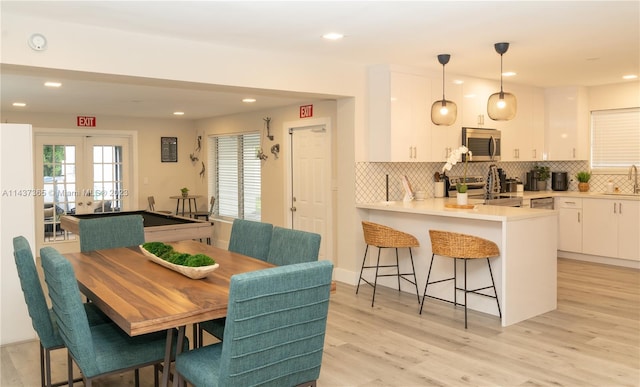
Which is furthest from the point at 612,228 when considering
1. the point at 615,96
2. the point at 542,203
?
the point at 615,96

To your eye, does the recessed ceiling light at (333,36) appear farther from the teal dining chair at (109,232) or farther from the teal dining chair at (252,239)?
the teal dining chair at (109,232)

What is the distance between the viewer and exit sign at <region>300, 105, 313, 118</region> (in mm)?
6750

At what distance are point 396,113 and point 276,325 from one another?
3795mm

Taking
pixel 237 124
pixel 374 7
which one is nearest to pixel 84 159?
pixel 237 124

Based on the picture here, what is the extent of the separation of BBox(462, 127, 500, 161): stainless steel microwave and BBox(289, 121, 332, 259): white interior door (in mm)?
1689

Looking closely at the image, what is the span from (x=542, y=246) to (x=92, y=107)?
21.1 ft

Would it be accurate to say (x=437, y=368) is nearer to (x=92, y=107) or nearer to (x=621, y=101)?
(x=621, y=101)

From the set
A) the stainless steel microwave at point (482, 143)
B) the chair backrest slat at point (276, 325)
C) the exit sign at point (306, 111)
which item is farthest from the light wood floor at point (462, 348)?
the exit sign at point (306, 111)

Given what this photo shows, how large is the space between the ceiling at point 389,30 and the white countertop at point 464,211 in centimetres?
137

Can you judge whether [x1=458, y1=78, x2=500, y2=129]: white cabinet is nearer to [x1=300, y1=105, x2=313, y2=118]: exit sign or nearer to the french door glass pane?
[x1=300, y1=105, x2=313, y2=118]: exit sign

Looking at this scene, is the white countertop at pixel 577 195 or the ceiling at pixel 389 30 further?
the white countertop at pixel 577 195

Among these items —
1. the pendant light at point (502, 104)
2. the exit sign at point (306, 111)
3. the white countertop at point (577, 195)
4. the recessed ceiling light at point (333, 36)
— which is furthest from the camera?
the exit sign at point (306, 111)

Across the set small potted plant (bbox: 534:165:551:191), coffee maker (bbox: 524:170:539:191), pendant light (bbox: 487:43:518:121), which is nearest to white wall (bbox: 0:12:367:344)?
pendant light (bbox: 487:43:518:121)

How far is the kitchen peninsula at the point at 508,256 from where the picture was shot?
4406mm
